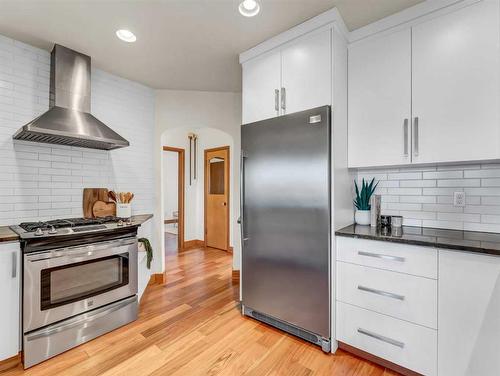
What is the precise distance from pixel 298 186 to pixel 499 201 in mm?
1406

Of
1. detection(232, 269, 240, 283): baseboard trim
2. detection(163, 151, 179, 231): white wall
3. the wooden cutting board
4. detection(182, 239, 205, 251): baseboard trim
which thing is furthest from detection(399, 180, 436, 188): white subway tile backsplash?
detection(163, 151, 179, 231): white wall

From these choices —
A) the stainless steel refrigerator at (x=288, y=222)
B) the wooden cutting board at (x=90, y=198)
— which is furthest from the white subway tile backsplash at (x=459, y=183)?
the wooden cutting board at (x=90, y=198)

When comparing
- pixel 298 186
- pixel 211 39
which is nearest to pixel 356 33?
pixel 211 39

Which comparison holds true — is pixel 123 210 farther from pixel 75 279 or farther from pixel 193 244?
pixel 193 244

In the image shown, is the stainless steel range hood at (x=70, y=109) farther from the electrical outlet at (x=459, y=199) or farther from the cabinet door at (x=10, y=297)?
the electrical outlet at (x=459, y=199)

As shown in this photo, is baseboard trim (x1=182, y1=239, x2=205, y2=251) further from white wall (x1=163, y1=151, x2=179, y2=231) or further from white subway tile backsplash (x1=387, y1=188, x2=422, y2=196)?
white subway tile backsplash (x1=387, y1=188, x2=422, y2=196)

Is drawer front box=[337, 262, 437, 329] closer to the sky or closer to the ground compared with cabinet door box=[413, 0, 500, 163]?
closer to the ground

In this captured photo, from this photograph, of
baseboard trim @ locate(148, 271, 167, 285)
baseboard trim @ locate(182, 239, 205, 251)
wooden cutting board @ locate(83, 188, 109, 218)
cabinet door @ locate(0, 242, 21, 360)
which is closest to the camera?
cabinet door @ locate(0, 242, 21, 360)

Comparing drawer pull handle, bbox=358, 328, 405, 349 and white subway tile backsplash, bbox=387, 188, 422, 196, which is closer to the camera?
drawer pull handle, bbox=358, 328, 405, 349

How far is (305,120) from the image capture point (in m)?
1.87

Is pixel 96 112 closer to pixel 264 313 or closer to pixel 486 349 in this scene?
pixel 264 313

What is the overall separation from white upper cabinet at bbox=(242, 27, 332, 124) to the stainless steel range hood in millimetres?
1378

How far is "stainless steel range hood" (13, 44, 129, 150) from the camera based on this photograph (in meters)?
2.04

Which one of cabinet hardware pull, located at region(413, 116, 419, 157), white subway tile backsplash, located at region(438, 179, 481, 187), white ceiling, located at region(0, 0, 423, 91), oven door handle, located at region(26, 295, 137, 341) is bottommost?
oven door handle, located at region(26, 295, 137, 341)
